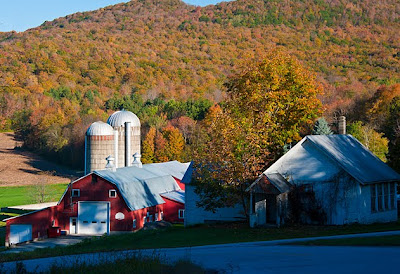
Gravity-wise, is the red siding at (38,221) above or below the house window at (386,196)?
below

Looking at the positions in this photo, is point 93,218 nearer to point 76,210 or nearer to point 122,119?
point 76,210

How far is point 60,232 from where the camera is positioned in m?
42.9

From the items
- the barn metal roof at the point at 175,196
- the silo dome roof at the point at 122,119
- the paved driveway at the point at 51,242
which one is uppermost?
the silo dome roof at the point at 122,119

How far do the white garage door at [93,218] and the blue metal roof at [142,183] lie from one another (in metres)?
1.77

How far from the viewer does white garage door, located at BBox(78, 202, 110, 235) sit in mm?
42469


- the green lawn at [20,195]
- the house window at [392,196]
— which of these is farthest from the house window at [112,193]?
the green lawn at [20,195]

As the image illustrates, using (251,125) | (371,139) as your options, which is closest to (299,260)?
(251,125)

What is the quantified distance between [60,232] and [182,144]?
4609cm

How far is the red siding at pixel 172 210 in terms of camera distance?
46375 millimetres

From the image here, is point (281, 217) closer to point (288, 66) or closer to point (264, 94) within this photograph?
point (264, 94)

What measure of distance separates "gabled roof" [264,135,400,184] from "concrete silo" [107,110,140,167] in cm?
2735

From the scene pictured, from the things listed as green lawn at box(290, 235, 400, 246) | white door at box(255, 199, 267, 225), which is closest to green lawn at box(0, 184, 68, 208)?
white door at box(255, 199, 267, 225)

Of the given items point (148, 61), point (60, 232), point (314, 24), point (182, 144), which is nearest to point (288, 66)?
point (60, 232)

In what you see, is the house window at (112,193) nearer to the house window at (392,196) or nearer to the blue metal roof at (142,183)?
the blue metal roof at (142,183)
